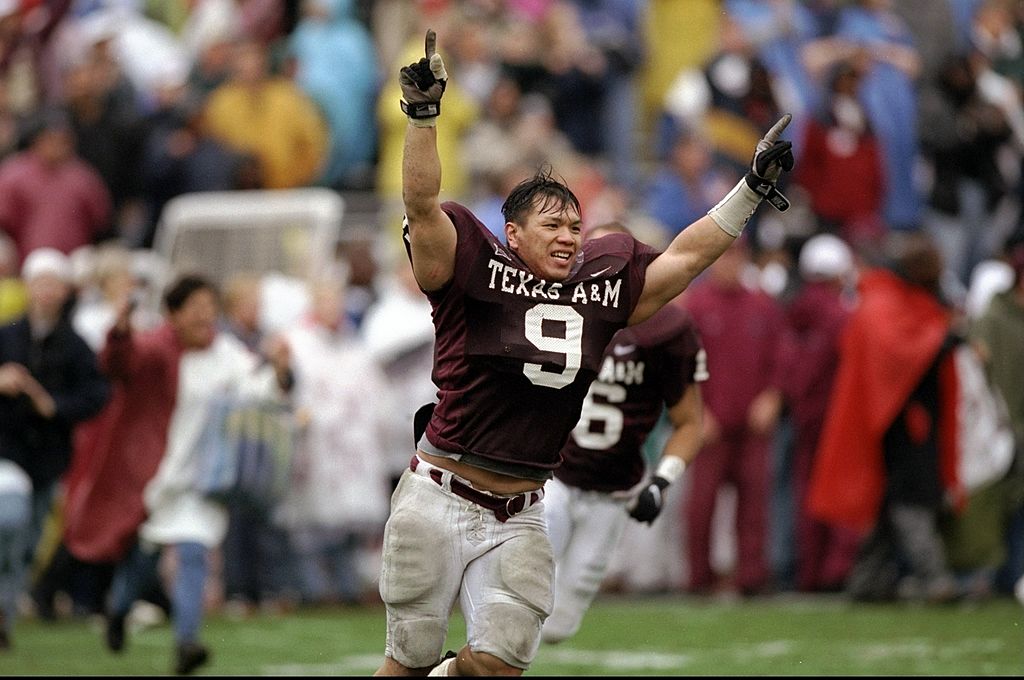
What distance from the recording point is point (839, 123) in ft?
54.6

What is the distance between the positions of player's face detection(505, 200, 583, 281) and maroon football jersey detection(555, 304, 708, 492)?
6.31 ft

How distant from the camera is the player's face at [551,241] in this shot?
275 inches

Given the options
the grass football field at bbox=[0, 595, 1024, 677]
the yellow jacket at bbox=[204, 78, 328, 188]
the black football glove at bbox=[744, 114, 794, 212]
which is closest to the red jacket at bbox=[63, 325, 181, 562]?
the grass football field at bbox=[0, 595, 1024, 677]

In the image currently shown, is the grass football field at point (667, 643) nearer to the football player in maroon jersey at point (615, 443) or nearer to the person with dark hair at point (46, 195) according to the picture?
the football player in maroon jersey at point (615, 443)

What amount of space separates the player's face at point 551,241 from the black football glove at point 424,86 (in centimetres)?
64

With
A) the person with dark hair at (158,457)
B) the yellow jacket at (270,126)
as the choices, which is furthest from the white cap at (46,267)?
the yellow jacket at (270,126)

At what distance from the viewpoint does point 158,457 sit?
11328 millimetres

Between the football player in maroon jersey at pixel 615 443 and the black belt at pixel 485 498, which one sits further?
the football player in maroon jersey at pixel 615 443

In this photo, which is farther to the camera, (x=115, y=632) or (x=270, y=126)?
(x=270, y=126)

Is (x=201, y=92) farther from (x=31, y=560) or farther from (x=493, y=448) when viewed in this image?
(x=493, y=448)

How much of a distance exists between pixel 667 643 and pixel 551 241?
5.28 m

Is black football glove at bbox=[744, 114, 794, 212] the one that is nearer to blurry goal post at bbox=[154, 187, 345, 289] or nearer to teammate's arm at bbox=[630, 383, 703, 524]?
teammate's arm at bbox=[630, 383, 703, 524]

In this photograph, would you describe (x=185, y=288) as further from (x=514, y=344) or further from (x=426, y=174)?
(x=426, y=174)

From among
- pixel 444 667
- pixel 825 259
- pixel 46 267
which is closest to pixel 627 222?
pixel 825 259
